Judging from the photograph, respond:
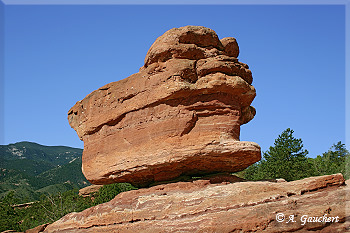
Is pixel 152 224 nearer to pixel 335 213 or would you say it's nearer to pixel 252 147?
pixel 252 147

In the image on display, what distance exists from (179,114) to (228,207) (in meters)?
4.98

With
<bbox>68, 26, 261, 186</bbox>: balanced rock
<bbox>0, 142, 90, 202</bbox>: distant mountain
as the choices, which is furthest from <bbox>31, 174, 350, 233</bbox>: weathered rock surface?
<bbox>0, 142, 90, 202</bbox>: distant mountain

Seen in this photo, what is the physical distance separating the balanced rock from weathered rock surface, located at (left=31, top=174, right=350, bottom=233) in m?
1.30

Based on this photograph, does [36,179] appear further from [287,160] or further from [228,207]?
[228,207]

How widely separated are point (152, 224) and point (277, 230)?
4.75 m

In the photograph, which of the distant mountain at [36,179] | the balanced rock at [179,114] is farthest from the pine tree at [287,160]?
the distant mountain at [36,179]

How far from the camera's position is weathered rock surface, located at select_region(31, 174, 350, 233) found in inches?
479

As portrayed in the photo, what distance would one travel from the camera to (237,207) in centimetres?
1329

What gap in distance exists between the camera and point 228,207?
1336cm

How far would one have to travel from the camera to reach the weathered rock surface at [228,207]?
1217cm

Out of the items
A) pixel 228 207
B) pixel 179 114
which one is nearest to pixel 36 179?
pixel 179 114

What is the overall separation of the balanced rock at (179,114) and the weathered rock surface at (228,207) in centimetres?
130

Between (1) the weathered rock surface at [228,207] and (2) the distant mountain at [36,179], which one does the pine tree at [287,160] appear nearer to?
(1) the weathered rock surface at [228,207]

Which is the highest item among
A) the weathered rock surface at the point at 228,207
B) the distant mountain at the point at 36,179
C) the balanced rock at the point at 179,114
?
the balanced rock at the point at 179,114
